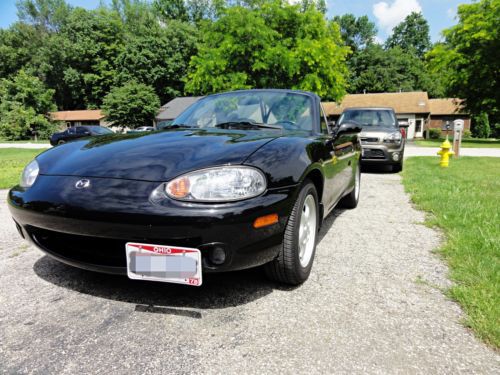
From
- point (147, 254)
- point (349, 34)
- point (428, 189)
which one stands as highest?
point (349, 34)

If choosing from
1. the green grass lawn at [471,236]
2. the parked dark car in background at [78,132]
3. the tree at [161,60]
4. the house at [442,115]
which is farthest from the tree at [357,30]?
the green grass lawn at [471,236]

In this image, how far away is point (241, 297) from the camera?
2.24 meters

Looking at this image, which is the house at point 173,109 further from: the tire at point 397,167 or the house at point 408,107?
the tire at point 397,167

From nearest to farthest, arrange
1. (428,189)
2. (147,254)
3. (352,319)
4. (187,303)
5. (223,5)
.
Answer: (147,254) → (352,319) → (187,303) → (428,189) → (223,5)

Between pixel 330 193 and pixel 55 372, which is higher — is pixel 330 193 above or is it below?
above

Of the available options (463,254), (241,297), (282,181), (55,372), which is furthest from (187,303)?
(463,254)

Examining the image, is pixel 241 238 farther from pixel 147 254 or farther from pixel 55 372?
pixel 55 372

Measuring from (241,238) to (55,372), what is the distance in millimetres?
998

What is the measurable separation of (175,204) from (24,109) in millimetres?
44453

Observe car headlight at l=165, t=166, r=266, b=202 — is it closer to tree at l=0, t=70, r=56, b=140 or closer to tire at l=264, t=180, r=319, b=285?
tire at l=264, t=180, r=319, b=285

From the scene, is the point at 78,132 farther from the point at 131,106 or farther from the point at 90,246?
the point at 90,246

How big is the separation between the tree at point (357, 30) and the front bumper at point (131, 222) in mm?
70516

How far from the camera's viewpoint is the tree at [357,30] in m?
65.4

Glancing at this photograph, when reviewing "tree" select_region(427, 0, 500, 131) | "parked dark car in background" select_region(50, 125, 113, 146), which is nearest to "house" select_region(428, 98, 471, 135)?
"tree" select_region(427, 0, 500, 131)
